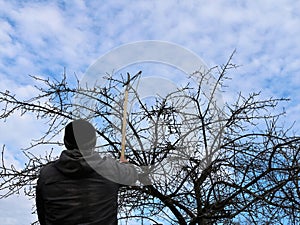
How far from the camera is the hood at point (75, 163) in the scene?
2.49 meters

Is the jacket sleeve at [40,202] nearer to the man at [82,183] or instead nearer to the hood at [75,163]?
the man at [82,183]

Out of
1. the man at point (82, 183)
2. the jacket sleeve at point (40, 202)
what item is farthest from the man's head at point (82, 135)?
the jacket sleeve at point (40, 202)

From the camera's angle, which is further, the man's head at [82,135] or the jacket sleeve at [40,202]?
the jacket sleeve at [40,202]

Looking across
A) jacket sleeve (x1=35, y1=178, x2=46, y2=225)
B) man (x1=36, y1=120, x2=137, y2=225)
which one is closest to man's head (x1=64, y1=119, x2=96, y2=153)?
man (x1=36, y1=120, x2=137, y2=225)

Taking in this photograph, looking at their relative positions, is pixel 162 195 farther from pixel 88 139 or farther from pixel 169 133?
pixel 88 139

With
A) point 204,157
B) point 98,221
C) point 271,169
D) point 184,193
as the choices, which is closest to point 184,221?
point 184,193

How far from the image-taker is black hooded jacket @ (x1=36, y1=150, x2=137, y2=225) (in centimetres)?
250

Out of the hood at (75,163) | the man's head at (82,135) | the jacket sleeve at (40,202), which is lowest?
the jacket sleeve at (40,202)

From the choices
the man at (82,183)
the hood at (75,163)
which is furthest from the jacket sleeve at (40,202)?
the hood at (75,163)

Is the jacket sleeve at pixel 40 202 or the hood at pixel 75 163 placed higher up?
the hood at pixel 75 163

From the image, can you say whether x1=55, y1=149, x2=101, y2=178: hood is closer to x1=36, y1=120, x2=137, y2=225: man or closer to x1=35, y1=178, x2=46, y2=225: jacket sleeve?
x1=36, y1=120, x2=137, y2=225: man

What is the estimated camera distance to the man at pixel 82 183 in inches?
98.4

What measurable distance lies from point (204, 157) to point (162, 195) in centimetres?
51

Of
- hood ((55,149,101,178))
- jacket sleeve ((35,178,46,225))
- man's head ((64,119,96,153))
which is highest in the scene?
man's head ((64,119,96,153))
